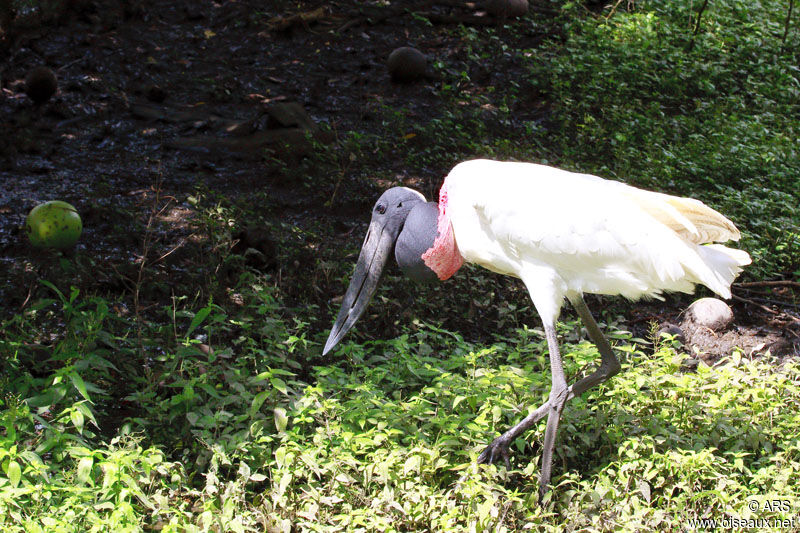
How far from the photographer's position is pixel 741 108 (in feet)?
21.7

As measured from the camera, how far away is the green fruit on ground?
4.08m

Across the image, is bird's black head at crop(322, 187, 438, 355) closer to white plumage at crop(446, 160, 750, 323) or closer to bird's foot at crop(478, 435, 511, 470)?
white plumage at crop(446, 160, 750, 323)

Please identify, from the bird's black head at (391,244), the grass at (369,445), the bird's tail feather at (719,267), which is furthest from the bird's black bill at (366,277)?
the bird's tail feather at (719,267)

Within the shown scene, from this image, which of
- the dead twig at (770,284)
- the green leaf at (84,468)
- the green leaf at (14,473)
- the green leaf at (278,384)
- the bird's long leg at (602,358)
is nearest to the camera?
the green leaf at (14,473)

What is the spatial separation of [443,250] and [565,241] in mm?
486

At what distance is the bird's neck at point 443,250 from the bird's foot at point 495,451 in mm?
674

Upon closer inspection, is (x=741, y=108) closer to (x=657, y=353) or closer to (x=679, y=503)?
(x=657, y=353)

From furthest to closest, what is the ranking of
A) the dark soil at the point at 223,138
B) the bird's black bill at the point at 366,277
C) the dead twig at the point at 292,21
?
the dead twig at the point at 292,21, the dark soil at the point at 223,138, the bird's black bill at the point at 366,277

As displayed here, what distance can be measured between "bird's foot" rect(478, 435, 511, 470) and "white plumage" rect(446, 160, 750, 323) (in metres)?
0.47

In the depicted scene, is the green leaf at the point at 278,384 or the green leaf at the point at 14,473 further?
the green leaf at the point at 278,384

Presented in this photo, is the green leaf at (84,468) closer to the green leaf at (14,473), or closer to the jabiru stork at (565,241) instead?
the green leaf at (14,473)

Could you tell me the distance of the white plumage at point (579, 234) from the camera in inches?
112

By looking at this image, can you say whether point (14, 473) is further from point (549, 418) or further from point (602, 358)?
point (602, 358)

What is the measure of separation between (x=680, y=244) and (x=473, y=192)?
2.51 ft
